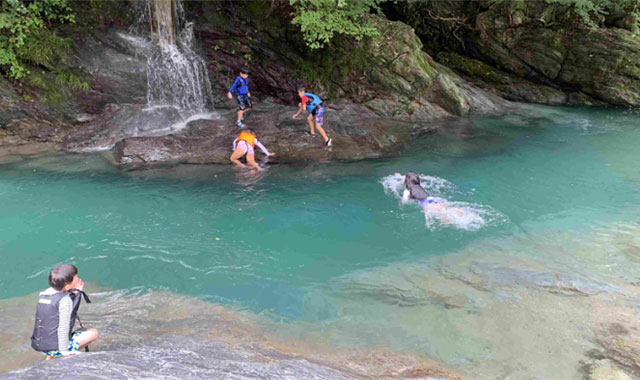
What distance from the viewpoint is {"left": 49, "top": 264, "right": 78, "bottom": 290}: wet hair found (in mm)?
3826

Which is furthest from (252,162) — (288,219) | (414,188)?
(414,188)

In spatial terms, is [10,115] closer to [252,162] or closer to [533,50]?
[252,162]

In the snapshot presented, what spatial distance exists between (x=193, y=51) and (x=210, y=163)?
5730mm

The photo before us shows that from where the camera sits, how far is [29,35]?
1238cm

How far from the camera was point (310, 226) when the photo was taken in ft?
26.4

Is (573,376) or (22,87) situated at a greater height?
(22,87)

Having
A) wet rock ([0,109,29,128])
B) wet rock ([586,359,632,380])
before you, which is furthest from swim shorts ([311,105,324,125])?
wet rock ([586,359,632,380])

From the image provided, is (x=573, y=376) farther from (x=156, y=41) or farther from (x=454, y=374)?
(x=156, y=41)

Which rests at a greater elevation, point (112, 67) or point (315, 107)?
point (112, 67)

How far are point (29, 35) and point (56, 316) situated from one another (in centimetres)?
1212

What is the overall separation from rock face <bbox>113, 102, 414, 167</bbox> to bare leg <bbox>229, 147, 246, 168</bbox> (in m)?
0.37

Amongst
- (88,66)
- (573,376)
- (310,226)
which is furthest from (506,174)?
(88,66)

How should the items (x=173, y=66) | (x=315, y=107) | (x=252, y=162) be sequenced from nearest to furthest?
(x=252, y=162), (x=315, y=107), (x=173, y=66)

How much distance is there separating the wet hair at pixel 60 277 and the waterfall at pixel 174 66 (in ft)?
34.1
